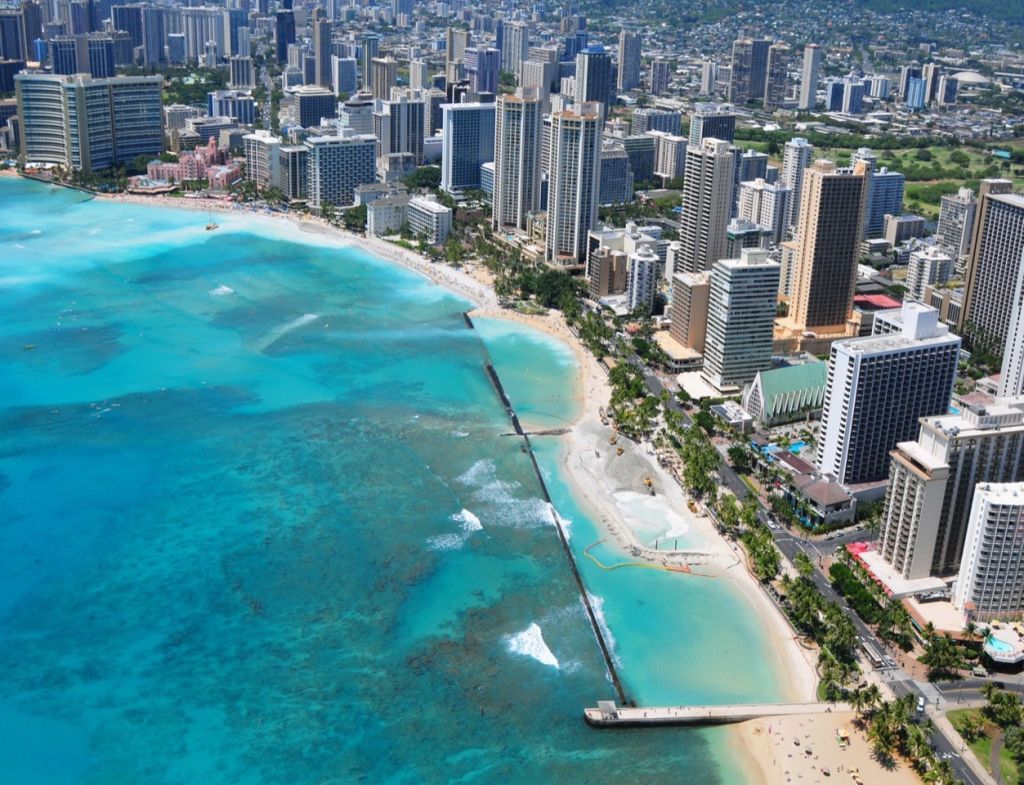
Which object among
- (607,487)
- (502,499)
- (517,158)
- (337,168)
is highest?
(517,158)

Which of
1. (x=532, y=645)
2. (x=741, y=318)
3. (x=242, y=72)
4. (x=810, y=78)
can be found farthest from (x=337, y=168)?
(x=810, y=78)

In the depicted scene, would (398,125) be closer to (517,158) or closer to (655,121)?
(517,158)

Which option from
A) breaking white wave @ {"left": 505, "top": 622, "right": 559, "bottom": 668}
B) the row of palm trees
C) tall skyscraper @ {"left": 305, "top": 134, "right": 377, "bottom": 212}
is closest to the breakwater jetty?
breaking white wave @ {"left": 505, "top": 622, "right": 559, "bottom": 668}

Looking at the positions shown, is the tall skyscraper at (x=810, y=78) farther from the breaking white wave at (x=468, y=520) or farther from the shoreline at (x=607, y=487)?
the breaking white wave at (x=468, y=520)

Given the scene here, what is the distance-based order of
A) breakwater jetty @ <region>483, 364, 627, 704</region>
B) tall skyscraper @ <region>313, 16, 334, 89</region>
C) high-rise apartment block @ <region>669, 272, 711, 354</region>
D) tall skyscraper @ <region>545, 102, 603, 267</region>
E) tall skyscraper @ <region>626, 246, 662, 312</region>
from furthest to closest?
tall skyscraper @ <region>313, 16, 334, 89</region>, tall skyscraper @ <region>545, 102, 603, 267</region>, tall skyscraper @ <region>626, 246, 662, 312</region>, high-rise apartment block @ <region>669, 272, 711, 354</region>, breakwater jetty @ <region>483, 364, 627, 704</region>

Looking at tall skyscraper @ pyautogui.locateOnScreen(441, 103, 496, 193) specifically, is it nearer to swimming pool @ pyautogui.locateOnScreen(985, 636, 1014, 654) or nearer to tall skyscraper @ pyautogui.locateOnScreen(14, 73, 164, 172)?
tall skyscraper @ pyautogui.locateOnScreen(14, 73, 164, 172)

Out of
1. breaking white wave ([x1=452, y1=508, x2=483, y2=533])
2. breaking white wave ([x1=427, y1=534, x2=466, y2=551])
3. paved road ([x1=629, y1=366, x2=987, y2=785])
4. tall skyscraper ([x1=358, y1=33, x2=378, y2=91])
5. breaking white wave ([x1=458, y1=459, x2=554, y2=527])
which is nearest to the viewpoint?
paved road ([x1=629, y1=366, x2=987, y2=785])
